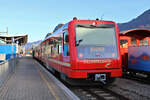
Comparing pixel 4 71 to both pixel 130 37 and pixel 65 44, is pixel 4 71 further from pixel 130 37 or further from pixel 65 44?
pixel 130 37

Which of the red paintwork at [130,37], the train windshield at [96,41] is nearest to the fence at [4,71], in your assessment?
the train windshield at [96,41]

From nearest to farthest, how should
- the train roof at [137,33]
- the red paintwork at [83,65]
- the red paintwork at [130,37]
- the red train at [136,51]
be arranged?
the red paintwork at [83,65] < the red train at [136,51] < the train roof at [137,33] < the red paintwork at [130,37]

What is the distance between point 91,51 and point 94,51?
135 mm

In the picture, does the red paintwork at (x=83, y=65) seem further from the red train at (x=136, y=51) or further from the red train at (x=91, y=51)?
the red train at (x=136, y=51)

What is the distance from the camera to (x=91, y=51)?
889 centimetres

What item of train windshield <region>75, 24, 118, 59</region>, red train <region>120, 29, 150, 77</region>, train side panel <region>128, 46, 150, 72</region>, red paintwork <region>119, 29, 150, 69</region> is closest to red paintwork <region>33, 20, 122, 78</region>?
train windshield <region>75, 24, 118, 59</region>

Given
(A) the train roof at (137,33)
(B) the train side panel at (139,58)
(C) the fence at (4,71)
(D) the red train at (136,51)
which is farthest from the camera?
(A) the train roof at (137,33)

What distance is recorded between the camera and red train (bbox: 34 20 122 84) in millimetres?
8633

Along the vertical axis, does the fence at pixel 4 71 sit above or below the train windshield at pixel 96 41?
below

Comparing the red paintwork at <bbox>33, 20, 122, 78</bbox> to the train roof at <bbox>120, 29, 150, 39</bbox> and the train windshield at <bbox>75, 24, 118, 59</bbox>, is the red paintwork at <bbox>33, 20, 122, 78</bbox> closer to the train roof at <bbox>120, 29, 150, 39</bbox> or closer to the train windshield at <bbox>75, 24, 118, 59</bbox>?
the train windshield at <bbox>75, 24, 118, 59</bbox>

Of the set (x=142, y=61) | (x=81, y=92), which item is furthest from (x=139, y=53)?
(x=81, y=92)

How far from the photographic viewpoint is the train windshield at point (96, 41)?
884cm

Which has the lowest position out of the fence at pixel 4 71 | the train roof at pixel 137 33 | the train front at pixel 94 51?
the fence at pixel 4 71

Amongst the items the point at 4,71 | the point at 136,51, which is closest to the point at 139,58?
the point at 136,51
